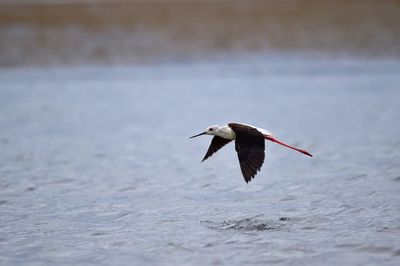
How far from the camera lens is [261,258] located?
5566 mm

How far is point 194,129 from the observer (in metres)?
11.8

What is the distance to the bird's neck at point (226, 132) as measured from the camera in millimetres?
6738

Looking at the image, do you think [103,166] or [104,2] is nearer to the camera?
[103,166]

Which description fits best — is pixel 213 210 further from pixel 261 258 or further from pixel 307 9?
pixel 307 9

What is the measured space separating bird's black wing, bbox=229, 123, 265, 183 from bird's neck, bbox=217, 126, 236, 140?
6 centimetres

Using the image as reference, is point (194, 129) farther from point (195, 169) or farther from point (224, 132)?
point (224, 132)

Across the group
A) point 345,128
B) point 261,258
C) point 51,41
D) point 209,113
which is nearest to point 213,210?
point 261,258

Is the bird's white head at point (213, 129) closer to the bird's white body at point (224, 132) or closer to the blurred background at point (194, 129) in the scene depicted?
the bird's white body at point (224, 132)

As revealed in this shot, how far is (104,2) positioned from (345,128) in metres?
12.7

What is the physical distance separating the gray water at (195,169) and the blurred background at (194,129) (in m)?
0.03

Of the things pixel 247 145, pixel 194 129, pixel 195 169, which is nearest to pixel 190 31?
pixel 194 129

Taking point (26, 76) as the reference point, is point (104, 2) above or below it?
above

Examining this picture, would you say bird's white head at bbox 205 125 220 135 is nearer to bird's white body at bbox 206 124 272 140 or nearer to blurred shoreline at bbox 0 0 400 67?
bird's white body at bbox 206 124 272 140

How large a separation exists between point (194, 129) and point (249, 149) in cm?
535
